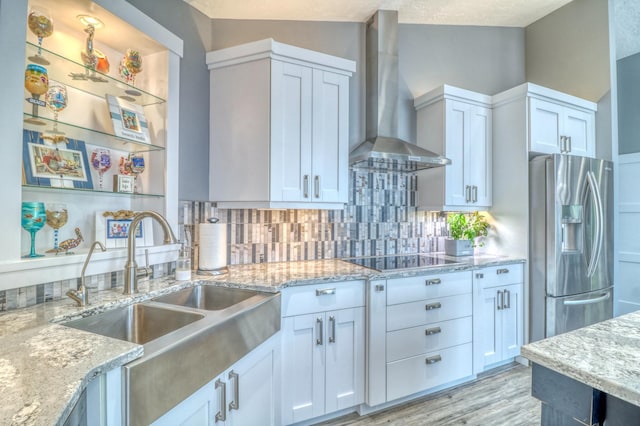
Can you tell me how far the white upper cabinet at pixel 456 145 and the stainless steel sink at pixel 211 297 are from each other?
6.26 ft

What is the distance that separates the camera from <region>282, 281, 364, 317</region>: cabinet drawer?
1817 millimetres

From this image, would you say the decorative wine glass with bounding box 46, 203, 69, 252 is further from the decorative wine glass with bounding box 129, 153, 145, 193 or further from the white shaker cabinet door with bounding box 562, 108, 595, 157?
the white shaker cabinet door with bounding box 562, 108, 595, 157

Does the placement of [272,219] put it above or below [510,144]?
below

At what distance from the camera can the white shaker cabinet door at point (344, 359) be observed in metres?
1.93

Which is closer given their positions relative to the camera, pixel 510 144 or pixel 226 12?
pixel 226 12

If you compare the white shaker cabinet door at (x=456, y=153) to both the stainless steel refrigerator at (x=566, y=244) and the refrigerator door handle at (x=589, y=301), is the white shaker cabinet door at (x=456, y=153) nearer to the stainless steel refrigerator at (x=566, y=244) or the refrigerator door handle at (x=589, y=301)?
the stainless steel refrigerator at (x=566, y=244)

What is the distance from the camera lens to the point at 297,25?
2.61m

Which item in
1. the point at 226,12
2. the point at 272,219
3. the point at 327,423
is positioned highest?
the point at 226,12

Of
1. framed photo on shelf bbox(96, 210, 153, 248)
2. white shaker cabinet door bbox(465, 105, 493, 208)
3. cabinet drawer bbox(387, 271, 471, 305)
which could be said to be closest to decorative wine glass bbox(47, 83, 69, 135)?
framed photo on shelf bbox(96, 210, 153, 248)

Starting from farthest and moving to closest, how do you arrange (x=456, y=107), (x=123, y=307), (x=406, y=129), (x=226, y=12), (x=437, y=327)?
(x=406, y=129)
(x=456, y=107)
(x=226, y=12)
(x=437, y=327)
(x=123, y=307)

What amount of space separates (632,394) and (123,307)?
5.56 ft

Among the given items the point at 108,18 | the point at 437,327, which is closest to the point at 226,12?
the point at 108,18

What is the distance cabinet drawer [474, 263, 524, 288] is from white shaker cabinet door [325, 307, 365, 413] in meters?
1.08

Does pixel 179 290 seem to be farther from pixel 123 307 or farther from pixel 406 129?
pixel 406 129
